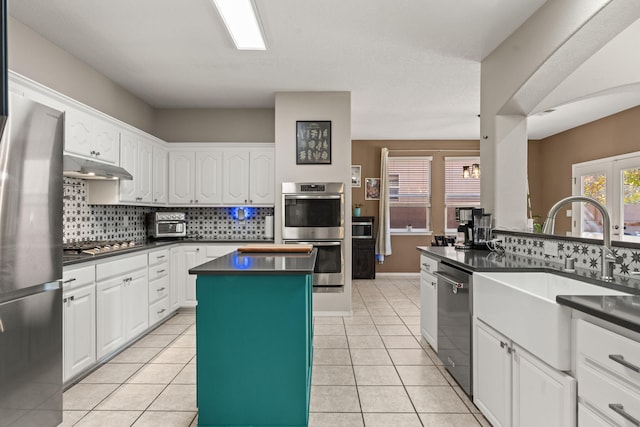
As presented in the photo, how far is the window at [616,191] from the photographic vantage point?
5395 millimetres

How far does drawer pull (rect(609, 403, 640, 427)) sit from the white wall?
3381 millimetres

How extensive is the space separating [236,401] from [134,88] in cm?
391

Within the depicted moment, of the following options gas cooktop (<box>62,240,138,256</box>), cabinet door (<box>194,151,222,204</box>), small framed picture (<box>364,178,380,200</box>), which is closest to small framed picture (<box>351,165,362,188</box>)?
small framed picture (<box>364,178,380,200</box>)

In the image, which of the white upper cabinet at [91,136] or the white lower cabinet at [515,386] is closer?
the white lower cabinet at [515,386]

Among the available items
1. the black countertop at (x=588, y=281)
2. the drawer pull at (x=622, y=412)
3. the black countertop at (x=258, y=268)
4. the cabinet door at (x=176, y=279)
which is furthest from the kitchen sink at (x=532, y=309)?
the cabinet door at (x=176, y=279)

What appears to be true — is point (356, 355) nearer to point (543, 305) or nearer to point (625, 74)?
point (543, 305)

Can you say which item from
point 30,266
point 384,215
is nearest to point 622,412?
point 30,266

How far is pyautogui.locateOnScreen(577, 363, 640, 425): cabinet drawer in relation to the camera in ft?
3.71

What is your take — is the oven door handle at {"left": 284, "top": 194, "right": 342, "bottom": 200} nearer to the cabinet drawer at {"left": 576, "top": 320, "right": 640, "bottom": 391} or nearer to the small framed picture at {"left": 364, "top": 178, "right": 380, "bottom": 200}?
the small framed picture at {"left": 364, "top": 178, "right": 380, "bottom": 200}

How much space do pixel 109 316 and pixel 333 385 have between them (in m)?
1.97

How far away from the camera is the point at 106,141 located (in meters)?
3.51

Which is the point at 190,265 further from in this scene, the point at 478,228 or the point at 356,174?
the point at 356,174

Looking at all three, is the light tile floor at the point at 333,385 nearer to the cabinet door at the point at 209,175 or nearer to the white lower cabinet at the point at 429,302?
the white lower cabinet at the point at 429,302

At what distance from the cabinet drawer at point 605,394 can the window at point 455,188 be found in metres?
6.23
